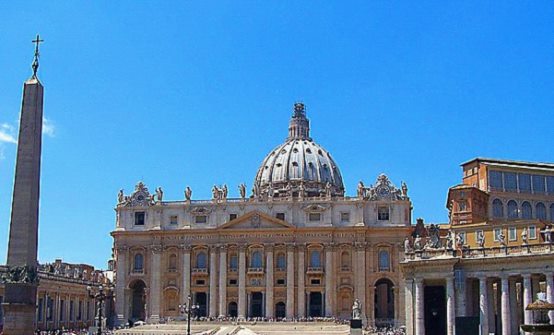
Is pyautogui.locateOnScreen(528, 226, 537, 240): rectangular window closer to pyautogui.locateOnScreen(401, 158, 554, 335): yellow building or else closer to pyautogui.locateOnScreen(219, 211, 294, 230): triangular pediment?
pyautogui.locateOnScreen(401, 158, 554, 335): yellow building

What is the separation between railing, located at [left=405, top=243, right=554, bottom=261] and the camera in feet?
191

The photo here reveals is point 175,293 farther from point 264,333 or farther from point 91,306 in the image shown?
point 264,333

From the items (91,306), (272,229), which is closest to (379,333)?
(272,229)

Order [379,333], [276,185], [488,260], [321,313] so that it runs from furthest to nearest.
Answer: [276,185] → [321,313] → [379,333] → [488,260]

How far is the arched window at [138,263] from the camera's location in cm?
11612

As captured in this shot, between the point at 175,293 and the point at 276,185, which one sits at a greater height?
the point at 276,185

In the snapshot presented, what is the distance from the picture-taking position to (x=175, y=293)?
114062 millimetres

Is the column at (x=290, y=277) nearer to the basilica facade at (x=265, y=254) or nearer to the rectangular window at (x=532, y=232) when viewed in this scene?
the basilica facade at (x=265, y=254)

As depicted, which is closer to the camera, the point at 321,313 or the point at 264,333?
the point at 264,333

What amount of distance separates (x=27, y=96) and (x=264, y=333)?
57368 millimetres

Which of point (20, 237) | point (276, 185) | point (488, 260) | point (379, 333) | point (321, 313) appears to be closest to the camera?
point (20, 237)

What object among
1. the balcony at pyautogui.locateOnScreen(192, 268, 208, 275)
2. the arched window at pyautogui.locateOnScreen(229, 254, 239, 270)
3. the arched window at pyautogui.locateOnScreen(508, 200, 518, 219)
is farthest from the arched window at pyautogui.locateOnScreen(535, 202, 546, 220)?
the balcony at pyautogui.locateOnScreen(192, 268, 208, 275)

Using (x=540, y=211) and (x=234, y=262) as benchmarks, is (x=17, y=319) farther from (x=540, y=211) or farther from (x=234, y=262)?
(x=234, y=262)

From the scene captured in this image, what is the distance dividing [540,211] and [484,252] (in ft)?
103
